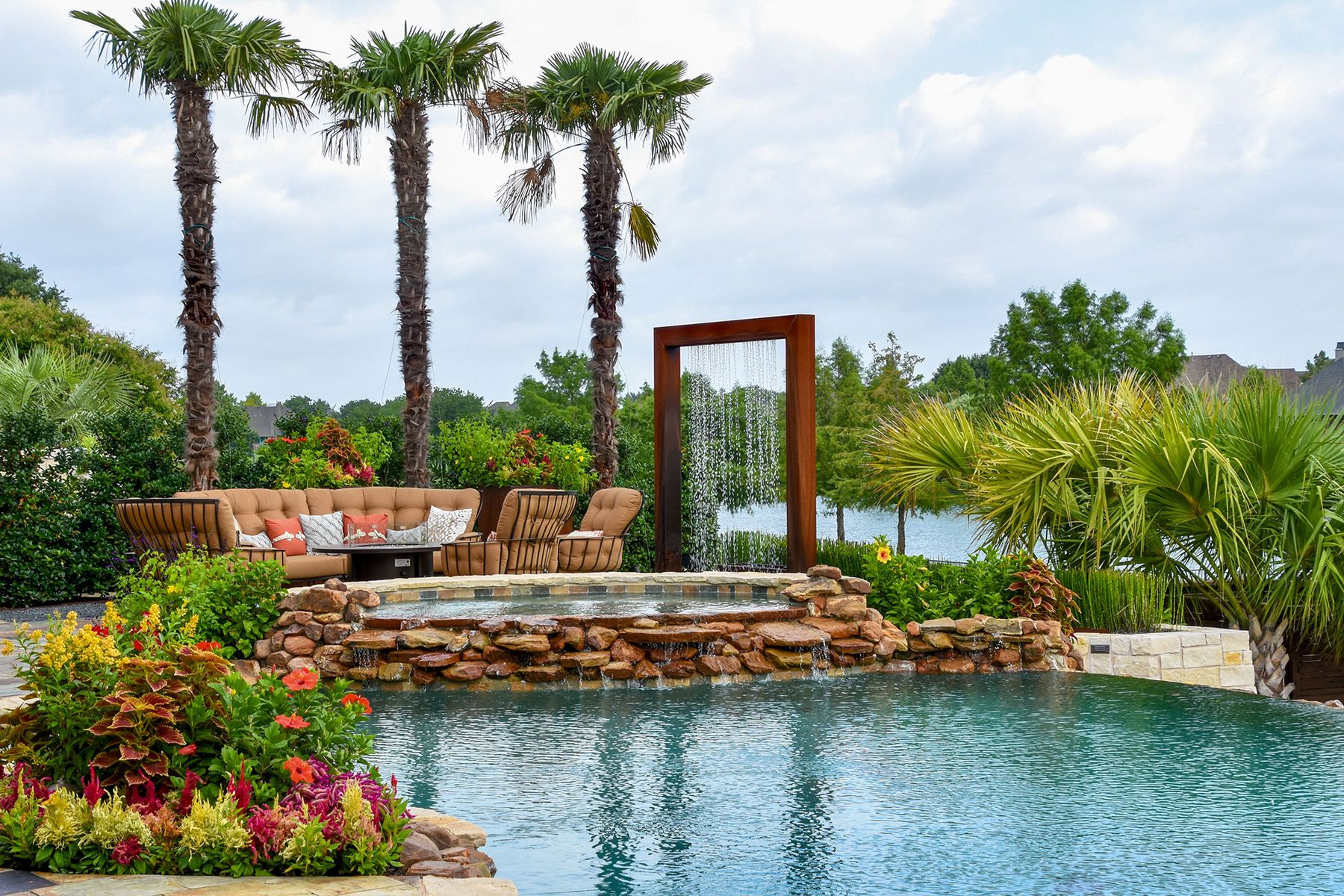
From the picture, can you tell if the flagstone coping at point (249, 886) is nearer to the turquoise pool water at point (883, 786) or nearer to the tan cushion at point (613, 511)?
the turquoise pool water at point (883, 786)

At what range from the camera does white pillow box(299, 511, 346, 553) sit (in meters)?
10.8

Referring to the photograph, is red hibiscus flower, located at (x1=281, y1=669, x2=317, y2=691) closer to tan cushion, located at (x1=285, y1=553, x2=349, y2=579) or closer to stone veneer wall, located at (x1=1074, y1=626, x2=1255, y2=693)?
stone veneer wall, located at (x1=1074, y1=626, x2=1255, y2=693)

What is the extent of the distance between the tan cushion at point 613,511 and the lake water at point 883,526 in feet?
4.63

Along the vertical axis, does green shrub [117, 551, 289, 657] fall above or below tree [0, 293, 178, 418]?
below

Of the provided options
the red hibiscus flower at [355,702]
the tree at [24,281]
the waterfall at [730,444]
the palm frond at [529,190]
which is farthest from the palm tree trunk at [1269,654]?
the tree at [24,281]

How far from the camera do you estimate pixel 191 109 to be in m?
12.7

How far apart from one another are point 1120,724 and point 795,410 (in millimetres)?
4962

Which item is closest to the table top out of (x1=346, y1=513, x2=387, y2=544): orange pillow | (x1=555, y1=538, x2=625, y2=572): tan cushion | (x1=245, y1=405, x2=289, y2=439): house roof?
(x1=346, y1=513, x2=387, y2=544): orange pillow

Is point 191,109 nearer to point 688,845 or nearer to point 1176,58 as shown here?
point 688,845

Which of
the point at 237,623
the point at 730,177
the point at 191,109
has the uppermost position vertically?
the point at 730,177

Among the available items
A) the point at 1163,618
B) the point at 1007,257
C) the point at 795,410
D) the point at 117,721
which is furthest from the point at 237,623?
the point at 1007,257

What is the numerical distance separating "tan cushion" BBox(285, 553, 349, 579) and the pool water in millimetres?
1932

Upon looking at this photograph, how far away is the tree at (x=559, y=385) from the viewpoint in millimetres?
40625

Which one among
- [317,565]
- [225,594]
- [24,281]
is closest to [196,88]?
[317,565]
